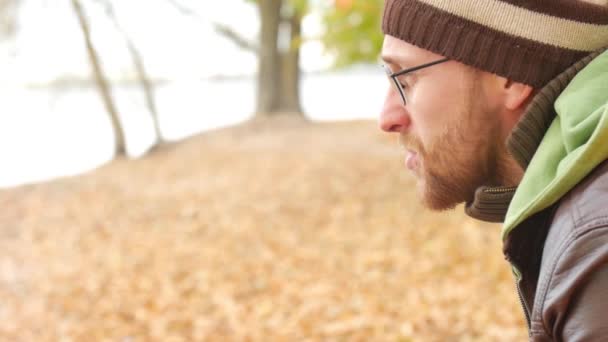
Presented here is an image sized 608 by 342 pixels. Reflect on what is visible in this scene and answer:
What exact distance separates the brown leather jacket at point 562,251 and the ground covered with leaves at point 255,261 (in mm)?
3026

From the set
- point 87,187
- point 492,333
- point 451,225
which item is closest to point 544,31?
point 492,333

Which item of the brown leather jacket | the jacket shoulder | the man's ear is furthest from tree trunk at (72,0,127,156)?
the jacket shoulder

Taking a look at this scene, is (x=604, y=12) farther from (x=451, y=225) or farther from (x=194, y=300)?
(x=451, y=225)

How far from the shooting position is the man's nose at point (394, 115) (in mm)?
1598

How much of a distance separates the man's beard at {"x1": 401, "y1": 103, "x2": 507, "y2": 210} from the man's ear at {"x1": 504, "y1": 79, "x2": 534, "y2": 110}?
0.16 ft

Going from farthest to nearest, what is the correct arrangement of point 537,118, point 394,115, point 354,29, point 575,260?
point 354,29 < point 394,115 < point 537,118 < point 575,260

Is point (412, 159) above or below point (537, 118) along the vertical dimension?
below

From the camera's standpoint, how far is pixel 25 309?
5168mm

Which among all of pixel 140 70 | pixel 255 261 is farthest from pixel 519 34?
pixel 140 70

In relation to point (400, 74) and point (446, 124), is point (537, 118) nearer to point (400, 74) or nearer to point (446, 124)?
point (446, 124)

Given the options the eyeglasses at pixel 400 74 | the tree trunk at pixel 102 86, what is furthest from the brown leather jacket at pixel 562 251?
the tree trunk at pixel 102 86

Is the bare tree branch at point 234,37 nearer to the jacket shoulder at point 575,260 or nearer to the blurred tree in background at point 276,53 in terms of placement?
the blurred tree in background at point 276,53

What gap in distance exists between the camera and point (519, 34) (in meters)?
1.40

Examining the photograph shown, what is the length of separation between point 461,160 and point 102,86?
10.4m
